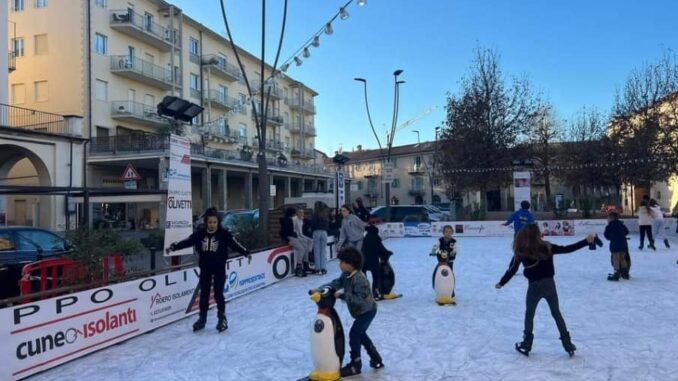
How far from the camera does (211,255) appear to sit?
7.41m

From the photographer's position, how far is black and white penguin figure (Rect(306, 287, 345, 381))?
204 inches

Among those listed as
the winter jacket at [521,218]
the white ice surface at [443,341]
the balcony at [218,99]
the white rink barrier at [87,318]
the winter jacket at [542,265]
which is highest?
the balcony at [218,99]

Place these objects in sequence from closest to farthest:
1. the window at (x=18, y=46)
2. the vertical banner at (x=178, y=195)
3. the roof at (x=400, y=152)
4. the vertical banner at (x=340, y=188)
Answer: the vertical banner at (x=178, y=195) → the vertical banner at (x=340, y=188) → the window at (x=18, y=46) → the roof at (x=400, y=152)

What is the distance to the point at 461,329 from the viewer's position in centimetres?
739

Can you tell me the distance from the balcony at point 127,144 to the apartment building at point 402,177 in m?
41.6

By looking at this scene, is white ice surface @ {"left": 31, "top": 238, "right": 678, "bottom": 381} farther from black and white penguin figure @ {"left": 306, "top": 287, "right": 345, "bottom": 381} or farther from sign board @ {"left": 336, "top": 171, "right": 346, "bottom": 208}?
sign board @ {"left": 336, "top": 171, "right": 346, "bottom": 208}

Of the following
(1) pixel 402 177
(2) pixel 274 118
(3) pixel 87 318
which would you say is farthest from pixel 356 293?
(1) pixel 402 177

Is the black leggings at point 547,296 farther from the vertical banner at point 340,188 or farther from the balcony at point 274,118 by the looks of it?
the balcony at point 274,118

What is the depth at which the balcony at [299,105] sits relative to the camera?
2514 inches

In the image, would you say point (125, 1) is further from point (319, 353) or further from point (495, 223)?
point (319, 353)

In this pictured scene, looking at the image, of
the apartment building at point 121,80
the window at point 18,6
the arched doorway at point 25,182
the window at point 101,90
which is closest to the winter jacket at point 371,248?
the arched doorway at point 25,182

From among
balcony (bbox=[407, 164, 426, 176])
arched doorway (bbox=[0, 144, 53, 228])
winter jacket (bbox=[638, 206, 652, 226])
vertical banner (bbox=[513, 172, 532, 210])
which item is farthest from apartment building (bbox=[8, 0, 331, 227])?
balcony (bbox=[407, 164, 426, 176])

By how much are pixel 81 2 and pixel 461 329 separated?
111 feet

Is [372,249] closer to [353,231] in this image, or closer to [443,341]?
[353,231]
